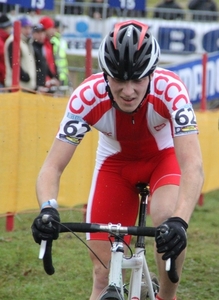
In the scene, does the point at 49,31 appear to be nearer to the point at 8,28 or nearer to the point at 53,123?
the point at 8,28

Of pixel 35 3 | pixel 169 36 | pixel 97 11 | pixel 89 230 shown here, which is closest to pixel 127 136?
pixel 89 230

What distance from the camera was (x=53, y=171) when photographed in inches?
189

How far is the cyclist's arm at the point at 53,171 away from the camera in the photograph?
470cm

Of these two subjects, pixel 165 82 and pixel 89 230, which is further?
pixel 165 82

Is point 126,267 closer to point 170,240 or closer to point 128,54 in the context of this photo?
point 170,240

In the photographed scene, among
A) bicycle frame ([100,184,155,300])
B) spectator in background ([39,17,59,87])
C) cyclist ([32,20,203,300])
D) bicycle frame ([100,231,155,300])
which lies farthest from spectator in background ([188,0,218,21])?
bicycle frame ([100,231,155,300])

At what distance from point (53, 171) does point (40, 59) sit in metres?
6.35

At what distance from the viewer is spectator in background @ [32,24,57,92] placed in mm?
10328

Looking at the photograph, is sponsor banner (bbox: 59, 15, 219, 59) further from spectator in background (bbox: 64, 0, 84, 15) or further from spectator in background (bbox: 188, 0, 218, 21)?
spectator in background (bbox: 188, 0, 218, 21)

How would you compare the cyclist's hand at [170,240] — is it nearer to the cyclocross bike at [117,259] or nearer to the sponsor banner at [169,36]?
the cyclocross bike at [117,259]

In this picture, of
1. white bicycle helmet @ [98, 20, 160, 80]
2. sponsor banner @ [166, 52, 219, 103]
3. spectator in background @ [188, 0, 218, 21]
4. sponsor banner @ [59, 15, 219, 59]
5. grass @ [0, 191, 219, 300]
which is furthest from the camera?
spectator in background @ [188, 0, 218, 21]

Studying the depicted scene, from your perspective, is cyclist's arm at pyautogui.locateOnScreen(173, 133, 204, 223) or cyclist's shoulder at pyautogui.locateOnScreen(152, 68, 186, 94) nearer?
cyclist's arm at pyautogui.locateOnScreen(173, 133, 204, 223)

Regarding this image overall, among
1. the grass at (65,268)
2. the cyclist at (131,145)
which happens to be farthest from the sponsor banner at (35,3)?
the cyclist at (131,145)

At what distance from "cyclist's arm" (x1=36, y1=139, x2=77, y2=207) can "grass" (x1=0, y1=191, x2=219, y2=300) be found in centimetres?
233
